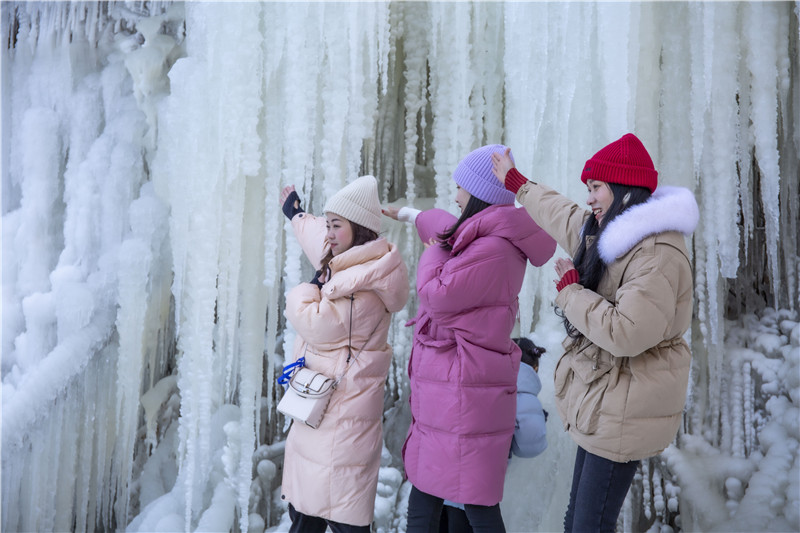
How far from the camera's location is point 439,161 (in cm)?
281

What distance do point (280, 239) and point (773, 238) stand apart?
2.09 meters

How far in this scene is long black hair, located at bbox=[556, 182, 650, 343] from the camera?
141 centimetres

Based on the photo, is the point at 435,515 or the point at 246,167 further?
the point at 246,167

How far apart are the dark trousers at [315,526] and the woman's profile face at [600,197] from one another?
1022mm

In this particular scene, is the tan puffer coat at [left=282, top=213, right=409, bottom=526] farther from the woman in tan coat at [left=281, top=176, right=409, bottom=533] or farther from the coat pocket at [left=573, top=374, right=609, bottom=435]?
the coat pocket at [left=573, top=374, right=609, bottom=435]

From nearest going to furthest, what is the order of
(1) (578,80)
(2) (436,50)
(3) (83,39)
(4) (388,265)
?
(4) (388,265)
(1) (578,80)
(2) (436,50)
(3) (83,39)

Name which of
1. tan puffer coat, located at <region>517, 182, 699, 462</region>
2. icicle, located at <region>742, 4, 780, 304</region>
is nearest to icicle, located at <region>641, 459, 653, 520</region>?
icicle, located at <region>742, 4, 780, 304</region>

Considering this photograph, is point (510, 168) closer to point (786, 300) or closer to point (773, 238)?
point (773, 238)

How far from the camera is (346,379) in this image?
67.1 inches

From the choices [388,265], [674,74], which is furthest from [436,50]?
[388,265]

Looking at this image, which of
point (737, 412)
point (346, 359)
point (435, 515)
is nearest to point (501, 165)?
point (346, 359)

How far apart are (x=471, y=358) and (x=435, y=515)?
1.41 feet

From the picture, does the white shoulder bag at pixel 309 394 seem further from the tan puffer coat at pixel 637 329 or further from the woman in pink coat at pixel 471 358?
the tan puffer coat at pixel 637 329

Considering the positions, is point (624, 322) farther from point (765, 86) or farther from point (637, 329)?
point (765, 86)
